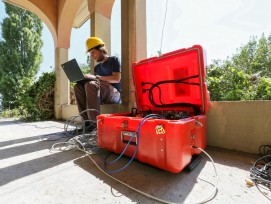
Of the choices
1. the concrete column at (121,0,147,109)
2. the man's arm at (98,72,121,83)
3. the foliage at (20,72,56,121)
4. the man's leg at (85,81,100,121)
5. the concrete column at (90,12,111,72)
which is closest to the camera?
the man's leg at (85,81,100,121)

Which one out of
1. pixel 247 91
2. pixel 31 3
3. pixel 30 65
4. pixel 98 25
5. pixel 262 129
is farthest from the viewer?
pixel 30 65

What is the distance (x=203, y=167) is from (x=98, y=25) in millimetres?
2590

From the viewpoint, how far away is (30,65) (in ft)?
33.2

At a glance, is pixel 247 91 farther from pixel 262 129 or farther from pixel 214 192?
pixel 214 192

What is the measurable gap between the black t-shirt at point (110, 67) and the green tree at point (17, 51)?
9635 millimetres

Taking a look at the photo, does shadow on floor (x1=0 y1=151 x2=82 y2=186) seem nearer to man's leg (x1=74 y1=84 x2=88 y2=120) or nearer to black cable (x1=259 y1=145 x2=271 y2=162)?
man's leg (x1=74 y1=84 x2=88 y2=120)

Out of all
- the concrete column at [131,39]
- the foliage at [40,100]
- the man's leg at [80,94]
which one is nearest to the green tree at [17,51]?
A: the foliage at [40,100]

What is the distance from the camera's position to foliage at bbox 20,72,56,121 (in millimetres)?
3410

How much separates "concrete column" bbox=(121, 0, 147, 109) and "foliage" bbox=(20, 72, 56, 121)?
2478mm

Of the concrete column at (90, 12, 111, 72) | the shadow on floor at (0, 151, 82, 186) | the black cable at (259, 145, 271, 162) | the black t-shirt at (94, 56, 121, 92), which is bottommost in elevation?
the shadow on floor at (0, 151, 82, 186)

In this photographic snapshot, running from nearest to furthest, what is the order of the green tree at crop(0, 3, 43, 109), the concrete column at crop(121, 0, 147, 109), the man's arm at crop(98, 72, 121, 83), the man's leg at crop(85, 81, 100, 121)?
the man's leg at crop(85, 81, 100, 121), the man's arm at crop(98, 72, 121, 83), the concrete column at crop(121, 0, 147, 109), the green tree at crop(0, 3, 43, 109)

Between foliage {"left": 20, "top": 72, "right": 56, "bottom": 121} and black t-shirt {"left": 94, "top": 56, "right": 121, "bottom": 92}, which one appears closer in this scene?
black t-shirt {"left": 94, "top": 56, "right": 121, "bottom": 92}

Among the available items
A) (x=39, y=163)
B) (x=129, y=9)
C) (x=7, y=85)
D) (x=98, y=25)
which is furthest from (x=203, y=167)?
(x=7, y=85)

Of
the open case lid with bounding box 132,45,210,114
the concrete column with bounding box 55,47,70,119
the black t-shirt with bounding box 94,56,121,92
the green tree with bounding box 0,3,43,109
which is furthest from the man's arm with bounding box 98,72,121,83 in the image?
the green tree with bounding box 0,3,43,109
